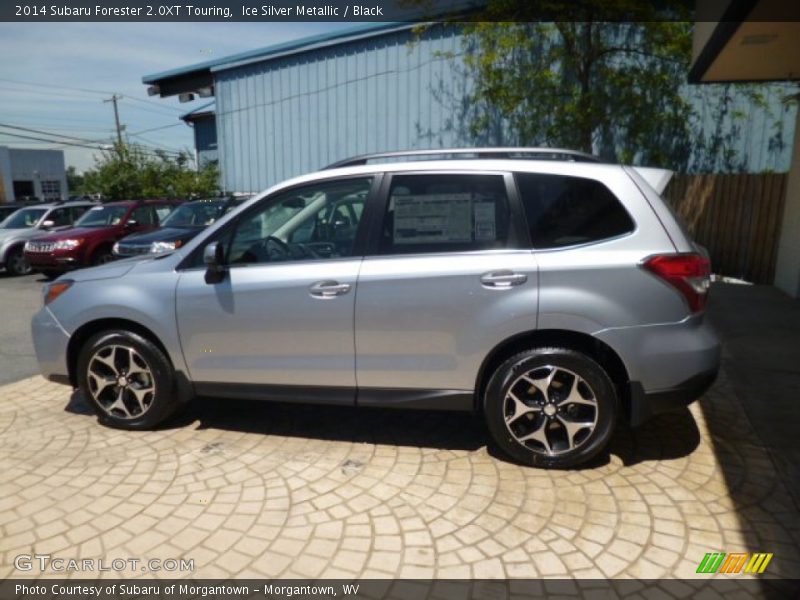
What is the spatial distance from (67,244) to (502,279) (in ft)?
33.3

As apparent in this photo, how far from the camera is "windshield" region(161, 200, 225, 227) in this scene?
1041cm

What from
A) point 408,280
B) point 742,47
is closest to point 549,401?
point 408,280

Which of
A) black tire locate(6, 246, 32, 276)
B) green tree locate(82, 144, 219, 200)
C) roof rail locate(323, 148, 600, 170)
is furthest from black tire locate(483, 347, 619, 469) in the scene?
green tree locate(82, 144, 219, 200)

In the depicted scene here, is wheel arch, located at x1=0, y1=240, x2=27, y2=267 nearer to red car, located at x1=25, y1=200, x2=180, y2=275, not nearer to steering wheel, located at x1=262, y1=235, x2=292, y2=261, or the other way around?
red car, located at x1=25, y1=200, x2=180, y2=275

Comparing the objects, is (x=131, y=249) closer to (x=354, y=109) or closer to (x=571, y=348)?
(x=354, y=109)

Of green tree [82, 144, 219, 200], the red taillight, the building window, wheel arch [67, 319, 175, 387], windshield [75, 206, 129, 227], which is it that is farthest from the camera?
the building window

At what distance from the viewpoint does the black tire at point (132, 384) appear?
3.74 m

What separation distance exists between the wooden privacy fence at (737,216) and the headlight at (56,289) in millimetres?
8613

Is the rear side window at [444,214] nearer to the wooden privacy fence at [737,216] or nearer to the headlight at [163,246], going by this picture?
the headlight at [163,246]

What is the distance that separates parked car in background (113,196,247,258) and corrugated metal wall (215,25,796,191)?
373 cm

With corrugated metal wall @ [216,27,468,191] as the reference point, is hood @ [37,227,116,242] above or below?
below

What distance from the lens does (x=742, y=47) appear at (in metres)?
6.64

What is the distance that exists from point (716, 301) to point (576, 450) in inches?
233

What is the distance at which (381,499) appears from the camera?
304 centimetres
